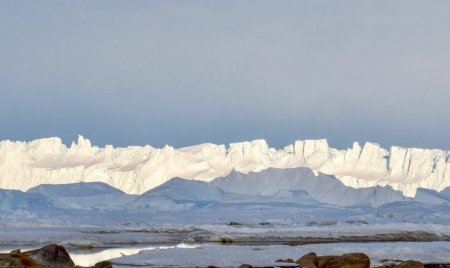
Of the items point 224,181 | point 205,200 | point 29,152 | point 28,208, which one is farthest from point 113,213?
point 29,152

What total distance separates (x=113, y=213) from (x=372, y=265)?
84.6 m

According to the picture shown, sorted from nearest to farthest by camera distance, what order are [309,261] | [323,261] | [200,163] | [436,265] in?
[323,261] < [309,261] < [436,265] < [200,163]

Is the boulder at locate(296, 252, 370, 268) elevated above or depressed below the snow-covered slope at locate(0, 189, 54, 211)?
below

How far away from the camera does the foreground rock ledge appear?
1714cm

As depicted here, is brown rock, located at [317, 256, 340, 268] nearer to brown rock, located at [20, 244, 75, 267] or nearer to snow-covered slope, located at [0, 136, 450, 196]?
brown rock, located at [20, 244, 75, 267]

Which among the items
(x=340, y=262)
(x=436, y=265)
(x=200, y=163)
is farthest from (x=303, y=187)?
(x=340, y=262)

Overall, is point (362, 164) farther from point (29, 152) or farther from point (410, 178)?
point (29, 152)

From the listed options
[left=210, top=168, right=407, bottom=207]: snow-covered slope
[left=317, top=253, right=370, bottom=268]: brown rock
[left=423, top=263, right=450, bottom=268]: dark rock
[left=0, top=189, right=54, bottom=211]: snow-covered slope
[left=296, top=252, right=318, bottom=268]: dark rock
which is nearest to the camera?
[left=317, top=253, right=370, bottom=268]: brown rock

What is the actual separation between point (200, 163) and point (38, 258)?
132605 millimetres

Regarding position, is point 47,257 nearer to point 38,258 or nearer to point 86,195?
point 38,258

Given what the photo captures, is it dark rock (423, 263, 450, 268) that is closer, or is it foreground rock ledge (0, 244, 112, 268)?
foreground rock ledge (0, 244, 112, 268)

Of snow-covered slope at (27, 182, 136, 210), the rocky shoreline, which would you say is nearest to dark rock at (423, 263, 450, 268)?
the rocky shoreline

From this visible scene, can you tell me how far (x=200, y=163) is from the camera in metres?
151

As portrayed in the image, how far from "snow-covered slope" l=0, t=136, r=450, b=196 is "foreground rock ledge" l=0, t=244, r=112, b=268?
418 ft
